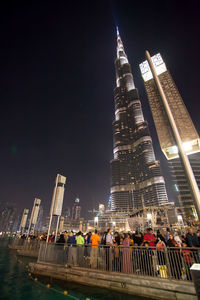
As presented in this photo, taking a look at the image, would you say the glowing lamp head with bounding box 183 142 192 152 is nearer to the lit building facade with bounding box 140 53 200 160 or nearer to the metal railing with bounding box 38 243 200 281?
the lit building facade with bounding box 140 53 200 160

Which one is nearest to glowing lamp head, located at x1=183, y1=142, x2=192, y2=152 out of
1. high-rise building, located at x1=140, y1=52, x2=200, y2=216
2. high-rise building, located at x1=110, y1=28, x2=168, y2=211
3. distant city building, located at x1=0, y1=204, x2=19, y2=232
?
high-rise building, located at x1=140, y1=52, x2=200, y2=216

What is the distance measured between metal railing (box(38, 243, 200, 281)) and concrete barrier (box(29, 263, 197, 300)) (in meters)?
0.25

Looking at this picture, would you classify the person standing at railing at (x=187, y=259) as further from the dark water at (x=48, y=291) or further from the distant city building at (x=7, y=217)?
the distant city building at (x=7, y=217)

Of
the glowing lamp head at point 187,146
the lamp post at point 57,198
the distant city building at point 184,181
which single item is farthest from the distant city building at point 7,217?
the glowing lamp head at point 187,146

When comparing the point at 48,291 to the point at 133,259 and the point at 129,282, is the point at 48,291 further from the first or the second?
the point at 133,259

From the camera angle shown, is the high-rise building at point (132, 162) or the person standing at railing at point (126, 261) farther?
the high-rise building at point (132, 162)

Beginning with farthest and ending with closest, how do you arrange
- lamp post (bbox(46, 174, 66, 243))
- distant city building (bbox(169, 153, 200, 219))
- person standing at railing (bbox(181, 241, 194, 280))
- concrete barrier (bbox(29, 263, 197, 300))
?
distant city building (bbox(169, 153, 200, 219)) < lamp post (bbox(46, 174, 66, 243)) < person standing at railing (bbox(181, 241, 194, 280)) < concrete barrier (bbox(29, 263, 197, 300))

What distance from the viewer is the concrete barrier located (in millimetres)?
5457

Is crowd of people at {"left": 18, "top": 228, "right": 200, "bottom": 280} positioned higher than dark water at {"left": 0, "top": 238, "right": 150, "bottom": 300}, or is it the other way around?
crowd of people at {"left": 18, "top": 228, "right": 200, "bottom": 280}

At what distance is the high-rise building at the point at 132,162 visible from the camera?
141 metres

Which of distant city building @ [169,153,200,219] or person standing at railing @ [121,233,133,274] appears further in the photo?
distant city building @ [169,153,200,219]

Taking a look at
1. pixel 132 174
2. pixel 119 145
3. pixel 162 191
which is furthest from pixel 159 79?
pixel 119 145

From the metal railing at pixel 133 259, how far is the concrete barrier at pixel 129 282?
254mm

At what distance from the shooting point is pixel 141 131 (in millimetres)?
168125
